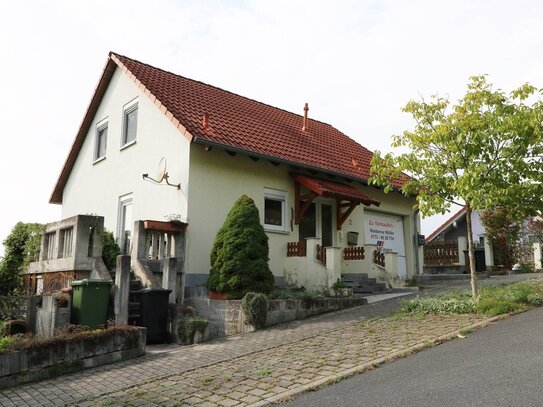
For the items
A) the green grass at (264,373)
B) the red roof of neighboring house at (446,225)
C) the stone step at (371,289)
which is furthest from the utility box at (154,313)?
the red roof of neighboring house at (446,225)

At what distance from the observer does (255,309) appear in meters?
9.56

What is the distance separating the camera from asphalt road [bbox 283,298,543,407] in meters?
4.73

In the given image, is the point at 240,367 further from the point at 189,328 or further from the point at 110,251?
the point at 110,251

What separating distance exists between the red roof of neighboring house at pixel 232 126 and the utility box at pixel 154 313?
3793mm

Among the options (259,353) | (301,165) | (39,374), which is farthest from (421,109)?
(39,374)

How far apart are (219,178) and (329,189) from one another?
3011mm

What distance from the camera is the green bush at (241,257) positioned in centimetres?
1026

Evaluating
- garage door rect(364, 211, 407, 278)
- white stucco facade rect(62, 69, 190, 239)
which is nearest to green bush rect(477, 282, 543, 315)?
garage door rect(364, 211, 407, 278)

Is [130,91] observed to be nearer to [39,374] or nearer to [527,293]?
[39,374]

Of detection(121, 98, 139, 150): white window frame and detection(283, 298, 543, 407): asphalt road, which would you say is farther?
detection(121, 98, 139, 150): white window frame

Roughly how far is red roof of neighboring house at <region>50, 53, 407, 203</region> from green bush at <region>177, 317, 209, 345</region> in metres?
4.32

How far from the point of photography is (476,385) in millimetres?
5055

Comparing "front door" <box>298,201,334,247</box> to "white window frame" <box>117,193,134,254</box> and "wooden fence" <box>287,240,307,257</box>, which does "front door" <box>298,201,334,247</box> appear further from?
"white window frame" <box>117,193,134,254</box>

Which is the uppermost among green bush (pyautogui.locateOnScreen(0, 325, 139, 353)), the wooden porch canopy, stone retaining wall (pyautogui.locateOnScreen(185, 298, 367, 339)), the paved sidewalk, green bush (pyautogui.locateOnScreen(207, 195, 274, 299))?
the wooden porch canopy
